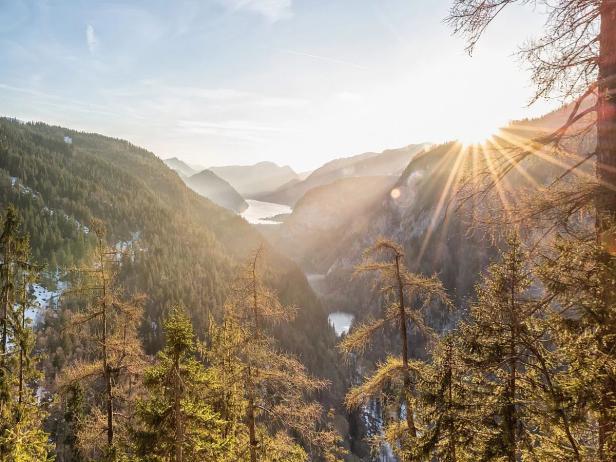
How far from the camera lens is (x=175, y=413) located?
985cm

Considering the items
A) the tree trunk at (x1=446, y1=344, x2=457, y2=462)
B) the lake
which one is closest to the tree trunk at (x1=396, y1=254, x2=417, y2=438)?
the tree trunk at (x1=446, y1=344, x2=457, y2=462)

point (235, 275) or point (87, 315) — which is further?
point (87, 315)

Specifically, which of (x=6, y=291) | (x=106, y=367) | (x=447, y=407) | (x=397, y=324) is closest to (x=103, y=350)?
(x=106, y=367)

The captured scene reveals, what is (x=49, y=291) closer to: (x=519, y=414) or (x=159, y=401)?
(x=159, y=401)

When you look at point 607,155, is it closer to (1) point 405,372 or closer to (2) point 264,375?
(1) point 405,372

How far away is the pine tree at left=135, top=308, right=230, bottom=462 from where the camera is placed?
32.4 ft

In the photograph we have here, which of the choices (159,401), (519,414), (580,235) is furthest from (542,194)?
(159,401)

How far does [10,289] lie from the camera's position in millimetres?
13453

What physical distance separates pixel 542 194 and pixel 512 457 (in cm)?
646

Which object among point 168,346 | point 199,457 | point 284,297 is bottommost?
point 284,297

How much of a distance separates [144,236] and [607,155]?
14013 cm

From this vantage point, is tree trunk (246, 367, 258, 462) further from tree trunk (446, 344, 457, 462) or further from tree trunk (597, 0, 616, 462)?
tree trunk (597, 0, 616, 462)

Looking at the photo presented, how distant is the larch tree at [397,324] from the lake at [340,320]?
10252 cm

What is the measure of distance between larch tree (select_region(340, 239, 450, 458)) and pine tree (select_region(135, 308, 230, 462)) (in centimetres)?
411
